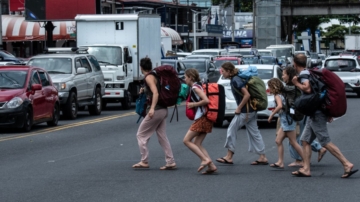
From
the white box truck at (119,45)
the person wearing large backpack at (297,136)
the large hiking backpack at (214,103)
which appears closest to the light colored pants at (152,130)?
the large hiking backpack at (214,103)

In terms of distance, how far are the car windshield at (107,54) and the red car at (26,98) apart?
20.4ft

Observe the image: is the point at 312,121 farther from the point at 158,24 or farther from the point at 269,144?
the point at 158,24

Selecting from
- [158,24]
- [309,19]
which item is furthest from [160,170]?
[309,19]

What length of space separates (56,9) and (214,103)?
2985 cm

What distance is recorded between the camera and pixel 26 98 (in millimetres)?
17891

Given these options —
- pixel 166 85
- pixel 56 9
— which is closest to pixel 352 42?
pixel 56 9

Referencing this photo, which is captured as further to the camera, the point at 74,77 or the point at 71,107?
the point at 74,77

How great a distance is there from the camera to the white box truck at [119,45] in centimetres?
2589

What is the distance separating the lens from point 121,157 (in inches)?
523

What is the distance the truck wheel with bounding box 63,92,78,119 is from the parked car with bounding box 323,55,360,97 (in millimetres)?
12805

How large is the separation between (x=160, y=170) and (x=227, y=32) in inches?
3307

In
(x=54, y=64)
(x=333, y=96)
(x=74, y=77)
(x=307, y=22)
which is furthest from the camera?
(x=307, y=22)

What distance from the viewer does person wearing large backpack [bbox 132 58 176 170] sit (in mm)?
11148

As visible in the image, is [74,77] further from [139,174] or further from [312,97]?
[312,97]
